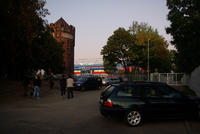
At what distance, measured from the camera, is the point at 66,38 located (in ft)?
288

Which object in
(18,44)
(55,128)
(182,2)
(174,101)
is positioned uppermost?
(182,2)

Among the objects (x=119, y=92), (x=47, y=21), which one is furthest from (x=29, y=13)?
(x=119, y=92)

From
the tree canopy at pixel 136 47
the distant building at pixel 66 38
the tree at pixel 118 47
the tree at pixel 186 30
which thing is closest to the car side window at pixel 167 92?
the tree at pixel 186 30

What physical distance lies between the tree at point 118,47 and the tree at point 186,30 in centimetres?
2088

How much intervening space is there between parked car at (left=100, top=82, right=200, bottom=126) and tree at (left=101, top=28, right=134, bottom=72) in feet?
129

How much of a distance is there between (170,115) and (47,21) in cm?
1389

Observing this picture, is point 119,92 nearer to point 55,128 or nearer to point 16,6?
point 55,128

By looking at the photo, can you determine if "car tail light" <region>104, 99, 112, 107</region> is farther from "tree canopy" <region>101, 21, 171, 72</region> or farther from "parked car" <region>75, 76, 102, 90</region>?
"tree canopy" <region>101, 21, 171, 72</region>

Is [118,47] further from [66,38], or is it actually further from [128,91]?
[66,38]

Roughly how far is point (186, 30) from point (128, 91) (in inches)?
734

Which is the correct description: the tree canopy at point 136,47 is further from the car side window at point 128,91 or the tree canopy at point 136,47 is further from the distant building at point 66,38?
the distant building at point 66,38

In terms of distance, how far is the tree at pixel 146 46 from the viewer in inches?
1656

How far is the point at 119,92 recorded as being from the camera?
666 cm

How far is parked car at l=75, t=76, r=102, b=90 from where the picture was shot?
2328 cm
